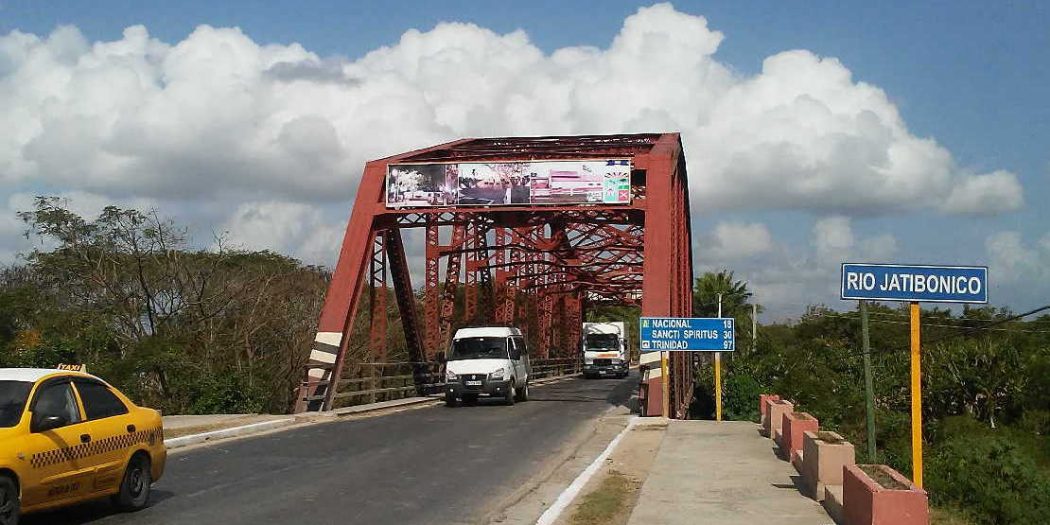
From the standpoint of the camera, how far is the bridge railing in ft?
93.3

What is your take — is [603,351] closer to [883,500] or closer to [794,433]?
Answer: [794,433]

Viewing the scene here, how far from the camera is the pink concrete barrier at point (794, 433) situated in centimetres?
1402

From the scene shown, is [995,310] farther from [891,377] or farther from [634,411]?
[634,411]

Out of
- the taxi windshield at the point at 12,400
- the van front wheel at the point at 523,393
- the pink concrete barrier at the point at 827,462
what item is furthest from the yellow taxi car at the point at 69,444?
the van front wheel at the point at 523,393

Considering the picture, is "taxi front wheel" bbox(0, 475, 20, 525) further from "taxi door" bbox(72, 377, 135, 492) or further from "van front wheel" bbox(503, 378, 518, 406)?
"van front wheel" bbox(503, 378, 518, 406)

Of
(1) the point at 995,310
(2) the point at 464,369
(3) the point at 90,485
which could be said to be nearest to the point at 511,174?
(2) the point at 464,369

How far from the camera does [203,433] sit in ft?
58.0

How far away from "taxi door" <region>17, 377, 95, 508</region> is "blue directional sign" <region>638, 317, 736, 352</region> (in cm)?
1623

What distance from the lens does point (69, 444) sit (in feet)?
29.0

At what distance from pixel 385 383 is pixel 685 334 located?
16.0 meters

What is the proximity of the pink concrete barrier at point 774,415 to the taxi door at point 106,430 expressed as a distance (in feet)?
33.3

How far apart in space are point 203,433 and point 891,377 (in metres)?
30.3

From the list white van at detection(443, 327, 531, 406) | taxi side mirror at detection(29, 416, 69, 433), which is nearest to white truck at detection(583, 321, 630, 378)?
white van at detection(443, 327, 531, 406)

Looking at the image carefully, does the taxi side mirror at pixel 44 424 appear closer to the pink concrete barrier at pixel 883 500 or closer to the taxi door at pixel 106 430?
the taxi door at pixel 106 430
